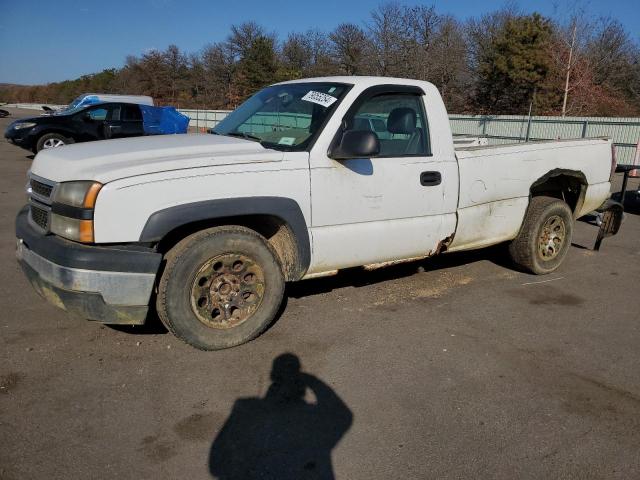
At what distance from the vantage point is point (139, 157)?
341 cm

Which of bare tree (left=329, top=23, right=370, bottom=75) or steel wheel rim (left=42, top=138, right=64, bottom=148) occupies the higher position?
bare tree (left=329, top=23, right=370, bottom=75)

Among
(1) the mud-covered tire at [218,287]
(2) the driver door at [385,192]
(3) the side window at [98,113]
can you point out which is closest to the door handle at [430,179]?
(2) the driver door at [385,192]

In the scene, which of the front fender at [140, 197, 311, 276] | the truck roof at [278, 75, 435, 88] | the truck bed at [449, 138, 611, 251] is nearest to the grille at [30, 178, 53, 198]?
the front fender at [140, 197, 311, 276]

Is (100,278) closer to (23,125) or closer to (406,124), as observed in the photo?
(406,124)

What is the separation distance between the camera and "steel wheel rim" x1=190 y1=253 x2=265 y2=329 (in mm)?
3486

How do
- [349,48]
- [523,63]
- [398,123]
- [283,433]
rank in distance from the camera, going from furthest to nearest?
[349,48], [523,63], [398,123], [283,433]

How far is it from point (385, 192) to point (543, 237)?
7.70 feet

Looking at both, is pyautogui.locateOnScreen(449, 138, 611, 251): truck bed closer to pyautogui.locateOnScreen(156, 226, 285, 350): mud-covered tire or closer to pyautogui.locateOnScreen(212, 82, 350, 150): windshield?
pyautogui.locateOnScreen(212, 82, 350, 150): windshield

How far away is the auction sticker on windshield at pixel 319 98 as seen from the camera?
3.98 metres

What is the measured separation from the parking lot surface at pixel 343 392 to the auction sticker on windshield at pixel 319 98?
3.57 feet

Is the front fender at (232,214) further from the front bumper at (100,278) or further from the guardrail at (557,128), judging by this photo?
the guardrail at (557,128)

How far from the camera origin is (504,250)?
6.26 meters

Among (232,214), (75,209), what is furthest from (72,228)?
(232,214)

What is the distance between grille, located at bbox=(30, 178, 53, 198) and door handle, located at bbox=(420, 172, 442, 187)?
270 centimetres
